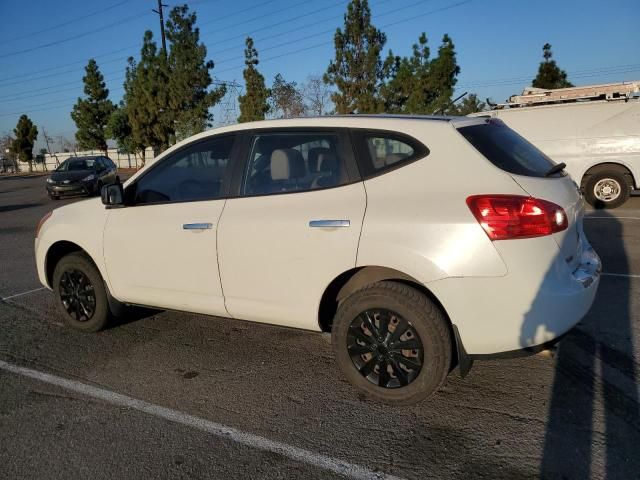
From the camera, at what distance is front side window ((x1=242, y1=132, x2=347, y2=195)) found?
10.6 ft

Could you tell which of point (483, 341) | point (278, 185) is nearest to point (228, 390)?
point (278, 185)

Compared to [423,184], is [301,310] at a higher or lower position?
lower

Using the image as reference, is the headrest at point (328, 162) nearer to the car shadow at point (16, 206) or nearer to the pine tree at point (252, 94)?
the car shadow at point (16, 206)

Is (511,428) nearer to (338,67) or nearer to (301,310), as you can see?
(301,310)

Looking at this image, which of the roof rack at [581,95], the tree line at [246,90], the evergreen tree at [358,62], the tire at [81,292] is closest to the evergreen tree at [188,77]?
the tree line at [246,90]

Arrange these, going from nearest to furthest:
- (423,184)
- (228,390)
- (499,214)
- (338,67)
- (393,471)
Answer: (393,471) → (499,214) → (423,184) → (228,390) → (338,67)

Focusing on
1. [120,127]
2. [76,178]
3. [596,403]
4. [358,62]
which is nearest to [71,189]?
[76,178]

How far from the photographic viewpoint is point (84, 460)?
106 inches

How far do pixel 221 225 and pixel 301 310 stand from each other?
0.82 m

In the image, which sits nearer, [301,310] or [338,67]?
[301,310]

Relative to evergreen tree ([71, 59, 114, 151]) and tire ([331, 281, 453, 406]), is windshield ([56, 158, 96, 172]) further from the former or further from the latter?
evergreen tree ([71, 59, 114, 151])

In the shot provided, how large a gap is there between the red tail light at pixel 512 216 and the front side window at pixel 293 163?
34.3 inches

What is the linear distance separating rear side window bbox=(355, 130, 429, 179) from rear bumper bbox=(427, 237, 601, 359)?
76 centimetres

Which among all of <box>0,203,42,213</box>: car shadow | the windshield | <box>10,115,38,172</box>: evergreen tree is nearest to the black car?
the windshield
